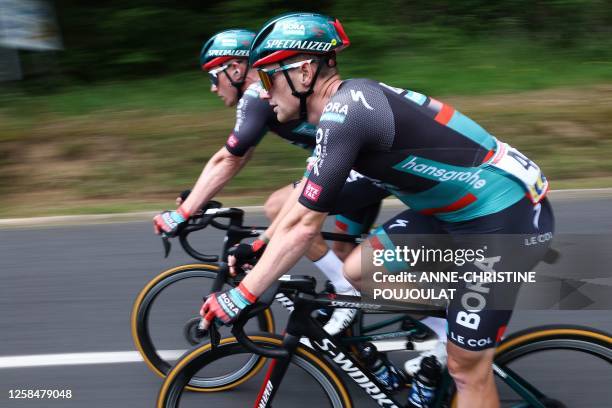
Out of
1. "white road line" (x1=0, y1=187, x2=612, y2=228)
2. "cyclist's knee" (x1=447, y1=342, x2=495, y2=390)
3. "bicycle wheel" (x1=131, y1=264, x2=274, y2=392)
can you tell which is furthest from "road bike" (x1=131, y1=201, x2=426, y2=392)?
"white road line" (x1=0, y1=187, x2=612, y2=228)

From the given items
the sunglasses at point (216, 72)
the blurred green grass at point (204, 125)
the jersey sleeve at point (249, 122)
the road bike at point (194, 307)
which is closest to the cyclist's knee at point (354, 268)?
the road bike at point (194, 307)

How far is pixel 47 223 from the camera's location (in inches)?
265

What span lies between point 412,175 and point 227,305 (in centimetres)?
89

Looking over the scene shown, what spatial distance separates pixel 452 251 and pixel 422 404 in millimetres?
725

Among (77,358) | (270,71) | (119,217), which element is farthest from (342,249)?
(119,217)

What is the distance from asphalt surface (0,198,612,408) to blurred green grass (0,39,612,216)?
2.40 feet

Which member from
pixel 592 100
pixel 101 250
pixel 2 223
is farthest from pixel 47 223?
pixel 592 100

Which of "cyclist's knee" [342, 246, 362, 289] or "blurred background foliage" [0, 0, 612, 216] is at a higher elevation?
"cyclist's knee" [342, 246, 362, 289]

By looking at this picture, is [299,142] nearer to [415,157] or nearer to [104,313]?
[415,157]

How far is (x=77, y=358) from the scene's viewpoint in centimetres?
453

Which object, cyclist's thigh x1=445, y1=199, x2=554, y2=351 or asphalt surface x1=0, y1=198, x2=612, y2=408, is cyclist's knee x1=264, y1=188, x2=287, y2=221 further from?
cyclist's thigh x1=445, y1=199, x2=554, y2=351

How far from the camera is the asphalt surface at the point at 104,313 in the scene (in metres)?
3.82

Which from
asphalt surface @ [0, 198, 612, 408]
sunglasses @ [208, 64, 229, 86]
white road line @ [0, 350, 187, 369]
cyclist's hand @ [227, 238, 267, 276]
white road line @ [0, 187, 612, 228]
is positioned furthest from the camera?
white road line @ [0, 187, 612, 228]

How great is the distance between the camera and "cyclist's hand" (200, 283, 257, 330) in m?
2.82
